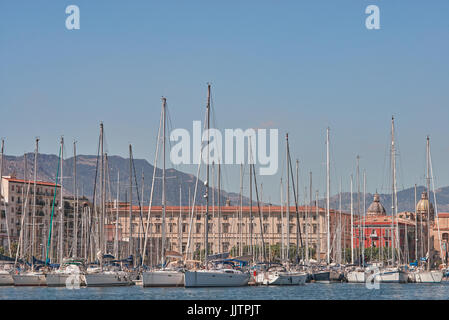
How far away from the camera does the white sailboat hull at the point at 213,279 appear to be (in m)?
53.0

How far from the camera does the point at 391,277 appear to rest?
70062mm

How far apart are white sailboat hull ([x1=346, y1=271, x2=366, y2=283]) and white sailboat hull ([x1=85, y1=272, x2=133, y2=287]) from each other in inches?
972

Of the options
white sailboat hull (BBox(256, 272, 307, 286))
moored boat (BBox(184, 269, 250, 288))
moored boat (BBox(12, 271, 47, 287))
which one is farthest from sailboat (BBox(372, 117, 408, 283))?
moored boat (BBox(12, 271, 47, 287))

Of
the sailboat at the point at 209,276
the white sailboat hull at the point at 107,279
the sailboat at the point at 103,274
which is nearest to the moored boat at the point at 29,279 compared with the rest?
the sailboat at the point at 103,274

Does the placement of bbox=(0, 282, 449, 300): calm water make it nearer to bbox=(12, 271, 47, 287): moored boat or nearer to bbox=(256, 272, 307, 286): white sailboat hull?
bbox=(12, 271, 47, 287): moored boat

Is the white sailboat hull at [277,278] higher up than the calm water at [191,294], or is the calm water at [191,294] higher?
the white sailboat hull at [277,278]

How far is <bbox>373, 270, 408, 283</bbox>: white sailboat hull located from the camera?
69750 millimetres

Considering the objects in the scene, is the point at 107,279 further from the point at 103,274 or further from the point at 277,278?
the point at 277,278

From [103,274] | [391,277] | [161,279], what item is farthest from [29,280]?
[391,277]

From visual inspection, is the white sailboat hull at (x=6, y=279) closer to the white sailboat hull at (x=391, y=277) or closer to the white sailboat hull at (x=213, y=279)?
Answer: the white sailboat hull at (x=213, y=279)

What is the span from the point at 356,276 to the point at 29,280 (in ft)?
99.4

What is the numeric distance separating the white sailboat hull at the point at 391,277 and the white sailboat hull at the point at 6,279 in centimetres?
3121
